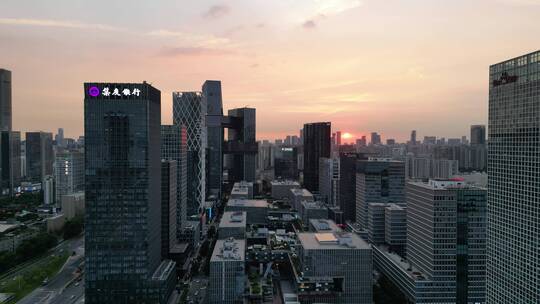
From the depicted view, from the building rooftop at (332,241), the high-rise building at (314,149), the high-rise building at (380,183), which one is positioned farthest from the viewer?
the high-rise building at (314,149)

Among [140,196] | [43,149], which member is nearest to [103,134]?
[140,196]

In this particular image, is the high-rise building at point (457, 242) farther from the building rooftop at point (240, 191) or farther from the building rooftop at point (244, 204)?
the building rooftop at point (240, 191)

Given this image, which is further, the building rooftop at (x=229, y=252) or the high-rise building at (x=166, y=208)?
the high-rise building at (x=166, y=208)

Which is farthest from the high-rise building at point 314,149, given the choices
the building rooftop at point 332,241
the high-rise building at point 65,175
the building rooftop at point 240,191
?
the building rooftop at point 332,241

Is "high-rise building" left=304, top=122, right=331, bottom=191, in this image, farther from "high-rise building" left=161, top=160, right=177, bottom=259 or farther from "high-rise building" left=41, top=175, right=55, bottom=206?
"high-rise building" left=161, top=160, right=177, bottom=259

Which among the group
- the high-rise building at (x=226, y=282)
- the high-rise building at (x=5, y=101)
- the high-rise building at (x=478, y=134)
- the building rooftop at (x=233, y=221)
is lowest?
the high-rise building at (x=226, y=282)

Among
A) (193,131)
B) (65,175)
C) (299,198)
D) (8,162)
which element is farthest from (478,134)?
(8,162)

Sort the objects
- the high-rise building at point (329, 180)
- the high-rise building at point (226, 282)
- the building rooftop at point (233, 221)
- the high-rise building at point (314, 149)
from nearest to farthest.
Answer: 1. the high-rise building at point (226, 282)
2. the building rooftop at point (233, 221)
3. the high-rise building at point (329, 180)
4. the high-rise building at point (314, 149)

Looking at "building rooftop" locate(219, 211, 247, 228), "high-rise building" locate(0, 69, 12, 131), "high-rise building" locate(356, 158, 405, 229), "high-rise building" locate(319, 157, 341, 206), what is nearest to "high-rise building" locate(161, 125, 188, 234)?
"building rooftop" locate(219, 211, 247, 228)
